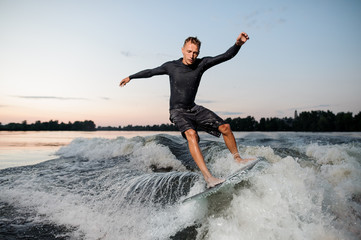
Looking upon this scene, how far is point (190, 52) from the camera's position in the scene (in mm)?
4250

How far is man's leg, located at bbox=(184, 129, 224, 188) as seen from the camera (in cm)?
349

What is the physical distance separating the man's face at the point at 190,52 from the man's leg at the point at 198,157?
4.53 feet

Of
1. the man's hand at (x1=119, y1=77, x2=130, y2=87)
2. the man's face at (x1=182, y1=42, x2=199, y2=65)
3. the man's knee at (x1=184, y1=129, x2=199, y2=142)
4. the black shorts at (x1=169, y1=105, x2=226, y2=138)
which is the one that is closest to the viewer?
the man's knee at (x1=184, y1=129, x2=199, y2=142)

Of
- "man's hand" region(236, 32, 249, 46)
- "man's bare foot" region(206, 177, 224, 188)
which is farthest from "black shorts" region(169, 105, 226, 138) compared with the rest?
"man's hand" region(236, 32, 249, 46)

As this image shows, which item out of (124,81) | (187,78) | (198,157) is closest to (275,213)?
(198,157)

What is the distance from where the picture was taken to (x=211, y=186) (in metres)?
3.40

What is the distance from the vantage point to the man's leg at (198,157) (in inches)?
137

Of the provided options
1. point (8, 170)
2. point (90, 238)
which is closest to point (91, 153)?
point (8, 170)

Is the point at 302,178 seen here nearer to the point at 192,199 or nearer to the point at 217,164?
the point at 192,199

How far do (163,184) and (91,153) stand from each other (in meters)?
7.77

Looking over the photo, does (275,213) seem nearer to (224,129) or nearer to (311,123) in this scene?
(224,129)

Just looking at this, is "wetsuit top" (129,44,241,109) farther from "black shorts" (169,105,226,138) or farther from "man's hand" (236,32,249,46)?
"man's hand" (236,32,249,46)

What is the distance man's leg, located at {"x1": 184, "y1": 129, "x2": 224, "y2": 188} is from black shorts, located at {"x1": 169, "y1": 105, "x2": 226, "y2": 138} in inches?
10.5

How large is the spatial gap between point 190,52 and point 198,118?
131 cm
